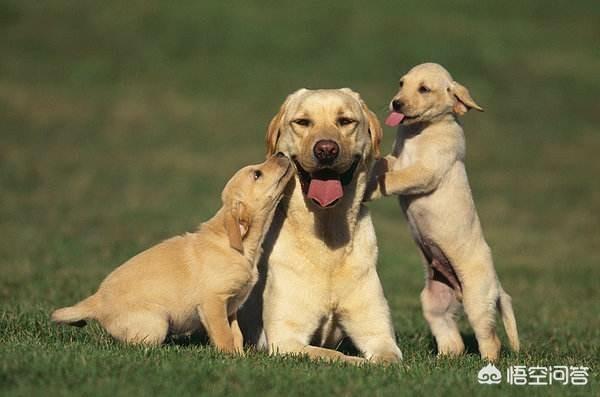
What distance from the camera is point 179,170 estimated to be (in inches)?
881

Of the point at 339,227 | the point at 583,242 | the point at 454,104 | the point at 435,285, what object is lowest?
the point at 583,242

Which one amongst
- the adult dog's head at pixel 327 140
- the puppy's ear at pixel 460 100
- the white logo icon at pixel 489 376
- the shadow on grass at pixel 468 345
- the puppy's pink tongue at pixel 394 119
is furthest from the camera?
the shadow on grass at pixel 468 345

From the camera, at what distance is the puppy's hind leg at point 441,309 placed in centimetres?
811

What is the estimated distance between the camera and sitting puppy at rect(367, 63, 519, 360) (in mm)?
7879

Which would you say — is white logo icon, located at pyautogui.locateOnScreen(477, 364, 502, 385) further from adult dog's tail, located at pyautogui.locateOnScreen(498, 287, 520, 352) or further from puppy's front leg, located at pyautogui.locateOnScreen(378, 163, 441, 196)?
puppy's front leg, located at pyautogui.locateOnScreen(378, 163, 441, 196)

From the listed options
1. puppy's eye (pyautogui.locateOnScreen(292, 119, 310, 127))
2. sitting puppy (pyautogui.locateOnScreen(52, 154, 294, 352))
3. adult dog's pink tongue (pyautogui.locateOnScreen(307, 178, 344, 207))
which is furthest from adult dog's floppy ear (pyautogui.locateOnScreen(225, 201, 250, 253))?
puppy's eye (pyautogui.locateOnScreen(292, 119, 310, 127))

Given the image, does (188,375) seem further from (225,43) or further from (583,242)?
(225,43)

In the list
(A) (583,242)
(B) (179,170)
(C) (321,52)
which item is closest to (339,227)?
(A) (583,242)

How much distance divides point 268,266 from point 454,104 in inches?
76.0

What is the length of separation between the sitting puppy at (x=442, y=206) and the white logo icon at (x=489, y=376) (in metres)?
1.06

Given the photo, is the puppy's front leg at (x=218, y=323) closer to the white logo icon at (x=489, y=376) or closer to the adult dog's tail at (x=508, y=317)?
the white logo icon at (x=489, y=376)

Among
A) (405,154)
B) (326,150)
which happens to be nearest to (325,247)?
(326,150)

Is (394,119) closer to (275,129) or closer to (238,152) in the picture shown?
(275,129)

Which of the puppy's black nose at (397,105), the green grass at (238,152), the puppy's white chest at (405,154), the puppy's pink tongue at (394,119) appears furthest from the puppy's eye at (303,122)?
the green grass at (238,152)
